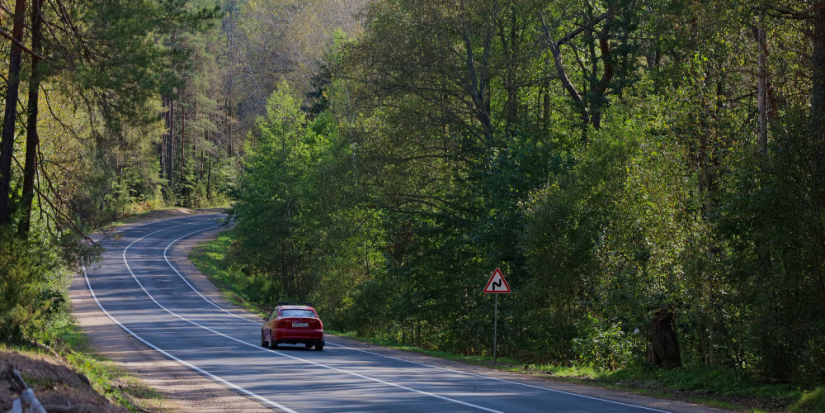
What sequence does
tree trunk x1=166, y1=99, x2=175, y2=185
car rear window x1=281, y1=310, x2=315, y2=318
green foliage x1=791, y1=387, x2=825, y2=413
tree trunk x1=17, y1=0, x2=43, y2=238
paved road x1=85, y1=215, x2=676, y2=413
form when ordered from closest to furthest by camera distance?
green foliage x1=791, y1=387, x2=825, y2=413 → paved road x1=85, y1=215, x2=676, y2=413 → tree trunk x1=17, y1=0, x2=43, y2=238 → car rear window x1=281, y1=310, x2=315, y2=318 → tree trunk x1=166, y1=99, x2=175, y2=185

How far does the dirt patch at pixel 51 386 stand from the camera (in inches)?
345

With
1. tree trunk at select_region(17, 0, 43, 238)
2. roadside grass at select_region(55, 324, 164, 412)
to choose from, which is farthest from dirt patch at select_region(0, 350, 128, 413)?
tree trunk at select_region(17, 0, 43, 238)

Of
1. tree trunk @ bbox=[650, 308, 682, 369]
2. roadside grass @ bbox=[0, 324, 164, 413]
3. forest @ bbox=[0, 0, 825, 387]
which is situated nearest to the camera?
roadside grass @ bbox=[0, 324, 164, 413]

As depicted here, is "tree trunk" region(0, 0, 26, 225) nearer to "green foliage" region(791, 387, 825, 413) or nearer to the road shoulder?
the road shoulder

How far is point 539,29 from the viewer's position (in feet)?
118

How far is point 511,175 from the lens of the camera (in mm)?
29438

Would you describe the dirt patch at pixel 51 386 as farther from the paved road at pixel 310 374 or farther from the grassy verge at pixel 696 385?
the grassy verge at pixel 696 385

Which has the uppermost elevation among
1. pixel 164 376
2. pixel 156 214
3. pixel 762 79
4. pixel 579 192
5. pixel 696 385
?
pixel 156 214

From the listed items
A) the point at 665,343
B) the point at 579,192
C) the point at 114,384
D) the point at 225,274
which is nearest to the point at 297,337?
the point at 579,192

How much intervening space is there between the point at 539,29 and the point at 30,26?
2396 centimetres

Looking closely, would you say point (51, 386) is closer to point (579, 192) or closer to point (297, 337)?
point (297, 337)

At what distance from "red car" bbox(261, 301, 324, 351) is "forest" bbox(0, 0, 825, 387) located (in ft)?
20.4

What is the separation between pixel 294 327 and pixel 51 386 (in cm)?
1663

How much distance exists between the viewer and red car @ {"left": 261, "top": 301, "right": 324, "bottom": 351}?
26.0 meters
